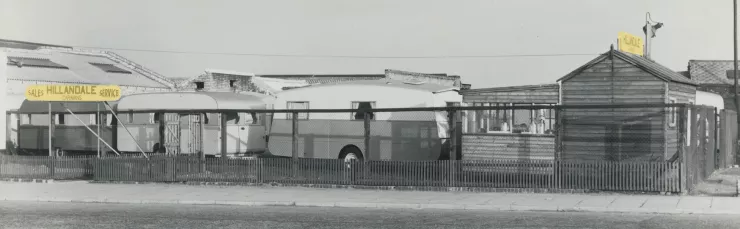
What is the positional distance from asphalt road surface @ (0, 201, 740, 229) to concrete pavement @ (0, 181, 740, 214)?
619 mm

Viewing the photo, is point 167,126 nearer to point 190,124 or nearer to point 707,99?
point 190,124

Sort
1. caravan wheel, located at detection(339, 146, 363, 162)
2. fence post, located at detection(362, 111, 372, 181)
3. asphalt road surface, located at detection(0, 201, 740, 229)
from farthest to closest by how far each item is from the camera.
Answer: caravan wheel, located at detection(339, 146, 363, 162), fence post, located at detection(362, 111, 372, 181), asphalt road surface, located at detection(0, 201, 740, 229)

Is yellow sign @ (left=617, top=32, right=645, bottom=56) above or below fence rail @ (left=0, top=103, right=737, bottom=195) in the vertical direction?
above

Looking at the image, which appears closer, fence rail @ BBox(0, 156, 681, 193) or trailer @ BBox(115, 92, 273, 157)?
fence rail @ BBox(0, 156, 681, 193)

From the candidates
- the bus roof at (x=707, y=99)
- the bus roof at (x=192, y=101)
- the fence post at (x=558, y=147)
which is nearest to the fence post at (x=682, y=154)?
the fence post at (x=558, y=147)

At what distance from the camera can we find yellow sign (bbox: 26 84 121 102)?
20750 millimetres

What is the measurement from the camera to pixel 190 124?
24125 mm

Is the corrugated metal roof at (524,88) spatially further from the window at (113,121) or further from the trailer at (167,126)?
the window at (113,121)

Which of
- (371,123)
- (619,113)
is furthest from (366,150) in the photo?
(619,113)

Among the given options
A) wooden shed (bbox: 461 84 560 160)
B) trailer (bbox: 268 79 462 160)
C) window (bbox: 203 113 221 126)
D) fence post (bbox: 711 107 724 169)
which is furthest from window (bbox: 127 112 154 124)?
fence post (bbox: 711 107 724 169)

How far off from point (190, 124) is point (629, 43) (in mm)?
13255

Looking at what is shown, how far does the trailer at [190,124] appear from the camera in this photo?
78.5ft

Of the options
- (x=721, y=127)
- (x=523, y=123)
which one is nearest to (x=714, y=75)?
(x=721, y=127)

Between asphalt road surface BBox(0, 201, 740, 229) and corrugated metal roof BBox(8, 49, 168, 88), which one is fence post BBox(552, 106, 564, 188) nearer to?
asphalt road surface BBox(0, 201, 740, 229)
